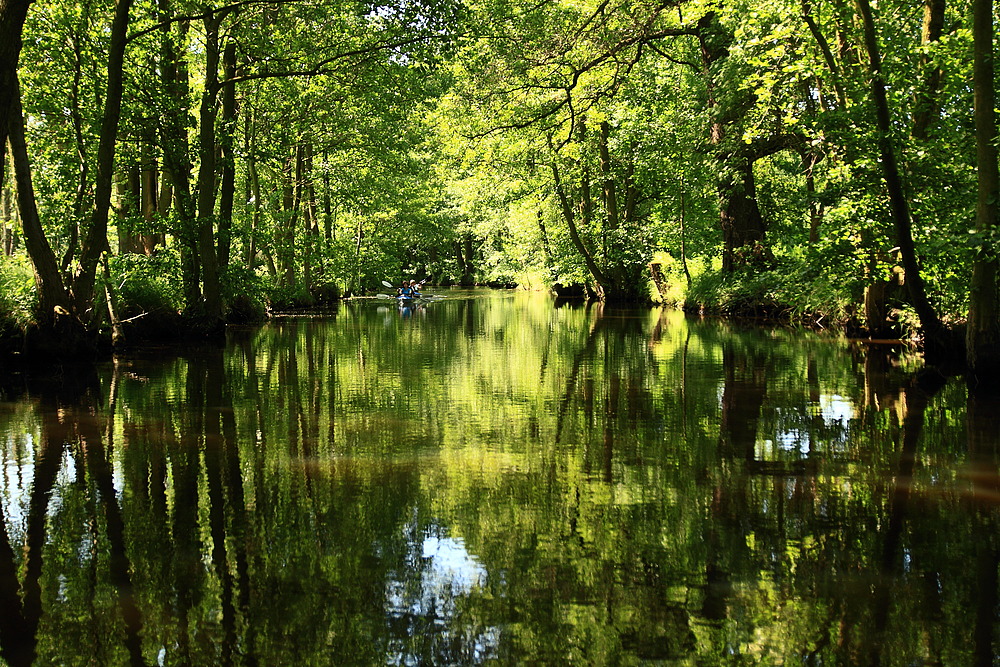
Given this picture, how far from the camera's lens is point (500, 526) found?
15.5ft

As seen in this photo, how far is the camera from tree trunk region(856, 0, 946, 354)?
11.4 m

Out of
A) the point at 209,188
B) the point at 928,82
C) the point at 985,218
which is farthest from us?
the point at 209,188

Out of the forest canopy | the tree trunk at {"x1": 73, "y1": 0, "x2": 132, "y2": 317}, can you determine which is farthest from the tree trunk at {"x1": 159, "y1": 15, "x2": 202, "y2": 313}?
the tree trunk at {"x1": 73, "y1": 0, "x2": 132, "y2": 317}

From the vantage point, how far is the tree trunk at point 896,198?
11.4m

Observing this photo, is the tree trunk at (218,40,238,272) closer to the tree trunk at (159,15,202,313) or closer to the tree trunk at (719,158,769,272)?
the tree trunk at (159,15,202,313)

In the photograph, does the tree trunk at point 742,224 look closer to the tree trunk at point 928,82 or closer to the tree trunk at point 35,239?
the tree trunk at point 928,82

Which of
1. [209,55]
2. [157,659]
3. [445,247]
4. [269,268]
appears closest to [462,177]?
[269,268]

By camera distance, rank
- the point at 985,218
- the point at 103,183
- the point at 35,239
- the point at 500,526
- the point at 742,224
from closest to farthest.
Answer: the point at 500,526
the point at 985,218
the point at 35,239
the point at 103,183
the point at 742,224

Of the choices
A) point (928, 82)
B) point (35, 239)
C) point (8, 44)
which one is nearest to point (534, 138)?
point (928, 82)

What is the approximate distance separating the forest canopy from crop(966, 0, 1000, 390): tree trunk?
4cm

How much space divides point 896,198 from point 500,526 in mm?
9648

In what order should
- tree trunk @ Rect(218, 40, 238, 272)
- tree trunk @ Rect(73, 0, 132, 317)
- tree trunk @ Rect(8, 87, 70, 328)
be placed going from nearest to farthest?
1. tree trunk @ Rect(8, 87, 70, 328)
2. tree trunk @ Rect(73, 0, 132, 317)
3. tree trunk @ Rect(218, 40, 238, 272)

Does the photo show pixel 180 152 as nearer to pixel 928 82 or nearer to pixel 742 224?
pixel 928 82

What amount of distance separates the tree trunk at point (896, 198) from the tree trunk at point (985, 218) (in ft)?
4.91
